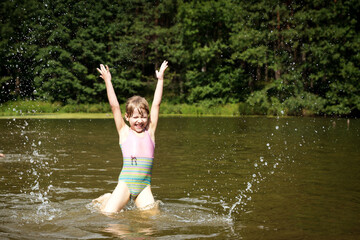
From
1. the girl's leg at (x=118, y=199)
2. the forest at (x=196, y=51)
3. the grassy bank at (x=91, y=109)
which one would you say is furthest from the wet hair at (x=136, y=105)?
the grassy bank at (x=91, y=109)

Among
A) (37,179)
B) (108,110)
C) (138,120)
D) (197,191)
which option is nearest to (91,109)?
(108,110)

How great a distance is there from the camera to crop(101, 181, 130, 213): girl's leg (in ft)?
20.9

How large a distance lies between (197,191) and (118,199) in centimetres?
231

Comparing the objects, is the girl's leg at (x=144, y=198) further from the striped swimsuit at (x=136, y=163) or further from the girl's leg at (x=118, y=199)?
the girl's leg at (x=118, y=199)

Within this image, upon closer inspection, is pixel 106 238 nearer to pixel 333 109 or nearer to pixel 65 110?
pixel 333 109

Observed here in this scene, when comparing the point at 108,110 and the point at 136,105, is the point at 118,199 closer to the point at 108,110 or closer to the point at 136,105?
the point at 136,105

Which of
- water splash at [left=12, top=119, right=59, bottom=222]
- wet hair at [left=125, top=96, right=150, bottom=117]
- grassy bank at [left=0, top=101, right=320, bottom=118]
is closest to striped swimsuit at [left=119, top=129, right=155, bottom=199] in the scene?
wet hair at [left=125, top=96, right=150, bottom=117]

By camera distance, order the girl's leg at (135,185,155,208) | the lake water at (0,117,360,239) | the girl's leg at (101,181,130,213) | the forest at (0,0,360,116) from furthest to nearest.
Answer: the forest at (0,0,360,116) → the girl's leg at (135,185,155,208) → the girl's leg at (101,181,130,213) → the lake water at (0,117,360,239)

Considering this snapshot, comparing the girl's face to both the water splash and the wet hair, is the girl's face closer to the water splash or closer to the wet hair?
the wet hair

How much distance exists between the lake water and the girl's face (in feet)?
3.70

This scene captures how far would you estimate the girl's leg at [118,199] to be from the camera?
6.37 meters

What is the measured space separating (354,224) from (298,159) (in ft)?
21.5

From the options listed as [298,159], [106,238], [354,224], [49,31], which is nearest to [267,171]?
[298,159]

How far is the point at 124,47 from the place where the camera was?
49.4 metres
